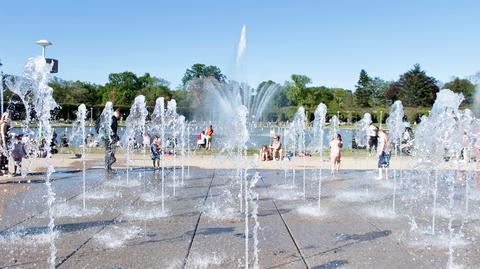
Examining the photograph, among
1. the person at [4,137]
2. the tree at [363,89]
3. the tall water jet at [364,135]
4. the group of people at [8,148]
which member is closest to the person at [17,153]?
the group of people at [8,148]

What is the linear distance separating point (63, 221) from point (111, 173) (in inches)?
258

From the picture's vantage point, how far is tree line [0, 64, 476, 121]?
87062mm

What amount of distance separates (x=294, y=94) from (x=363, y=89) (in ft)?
50.5

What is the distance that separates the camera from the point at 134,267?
17.6ft

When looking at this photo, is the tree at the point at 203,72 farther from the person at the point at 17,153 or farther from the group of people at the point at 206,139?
the person at the point at 17,153

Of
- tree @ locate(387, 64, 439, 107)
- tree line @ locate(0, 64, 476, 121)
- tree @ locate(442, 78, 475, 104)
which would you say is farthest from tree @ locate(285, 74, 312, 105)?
tree @ locate(442, 78, 475, 104)

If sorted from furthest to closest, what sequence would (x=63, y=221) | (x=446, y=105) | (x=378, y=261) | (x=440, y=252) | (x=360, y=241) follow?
(x=446, y=105) → (x=63, y=221) → (x=360, y=241) → (x=440, y=252) → (x=378, y=261)

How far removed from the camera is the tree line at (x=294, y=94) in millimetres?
87062

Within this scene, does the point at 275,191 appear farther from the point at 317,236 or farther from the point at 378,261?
the point at 378,261

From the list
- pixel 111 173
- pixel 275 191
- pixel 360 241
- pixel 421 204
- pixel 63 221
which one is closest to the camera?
pixel 360 241

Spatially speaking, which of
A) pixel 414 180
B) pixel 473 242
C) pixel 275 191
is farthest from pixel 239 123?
pixel 414 180

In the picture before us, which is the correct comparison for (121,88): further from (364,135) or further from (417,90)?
(364,135)

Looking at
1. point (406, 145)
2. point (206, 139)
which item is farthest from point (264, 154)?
point (406, 145)

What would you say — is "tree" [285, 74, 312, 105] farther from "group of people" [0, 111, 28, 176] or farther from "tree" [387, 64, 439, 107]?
"group of people" [0, 111, 28, 176]
